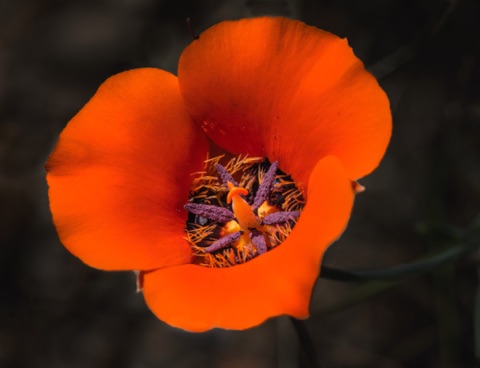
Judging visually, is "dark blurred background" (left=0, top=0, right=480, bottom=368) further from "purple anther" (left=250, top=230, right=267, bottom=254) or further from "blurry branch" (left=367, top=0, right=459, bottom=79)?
"purple anther" (left=250, top=230, right=267, bottom=254)

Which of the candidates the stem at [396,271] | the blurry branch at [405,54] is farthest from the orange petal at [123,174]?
the blurry branch at [405,54]

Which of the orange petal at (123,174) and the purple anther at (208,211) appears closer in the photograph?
the orange petal at (123,174)

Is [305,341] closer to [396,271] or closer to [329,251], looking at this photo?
[396,271]

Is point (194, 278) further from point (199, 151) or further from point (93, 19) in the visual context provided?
point (93, 19)

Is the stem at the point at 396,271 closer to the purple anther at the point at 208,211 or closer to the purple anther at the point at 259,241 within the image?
the purple anther at the point at 259,241

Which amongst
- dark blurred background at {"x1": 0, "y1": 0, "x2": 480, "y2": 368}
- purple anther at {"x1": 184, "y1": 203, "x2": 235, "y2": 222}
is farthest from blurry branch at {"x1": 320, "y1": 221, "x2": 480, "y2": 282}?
dark blurred background at {"x1": 0, "y1": 0, "x2": 480, "y2": 368}

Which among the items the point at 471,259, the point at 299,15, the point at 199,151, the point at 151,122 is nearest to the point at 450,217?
the point at 471,259
